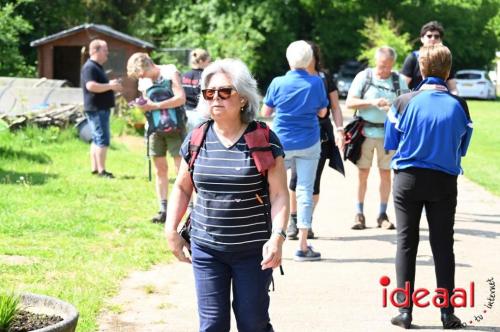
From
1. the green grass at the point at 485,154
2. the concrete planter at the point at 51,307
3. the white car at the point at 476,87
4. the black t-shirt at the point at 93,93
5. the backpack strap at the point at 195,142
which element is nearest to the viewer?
the concrete planter at the point at 51,307

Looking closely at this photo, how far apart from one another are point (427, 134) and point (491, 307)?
1503 mm

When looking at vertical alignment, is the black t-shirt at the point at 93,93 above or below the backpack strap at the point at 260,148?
→ below

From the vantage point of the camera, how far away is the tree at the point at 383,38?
145 ft

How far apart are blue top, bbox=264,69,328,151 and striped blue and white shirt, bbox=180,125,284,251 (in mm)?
3686

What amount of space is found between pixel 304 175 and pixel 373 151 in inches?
66.2

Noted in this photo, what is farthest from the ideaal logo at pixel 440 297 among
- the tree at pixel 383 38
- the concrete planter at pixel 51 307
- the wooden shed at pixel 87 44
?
the tree at pixel 383 38

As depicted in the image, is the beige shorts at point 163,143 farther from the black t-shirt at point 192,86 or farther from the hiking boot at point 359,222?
the hiking boot at point 359,222

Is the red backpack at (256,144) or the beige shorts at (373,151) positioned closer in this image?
the red backpack at (256,144)

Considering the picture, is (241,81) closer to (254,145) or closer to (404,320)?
(254,145)

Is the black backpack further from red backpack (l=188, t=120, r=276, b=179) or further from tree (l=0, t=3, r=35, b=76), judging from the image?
tree (l=0, t=3, r=35, b=76)

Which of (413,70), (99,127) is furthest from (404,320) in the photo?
(99,127)

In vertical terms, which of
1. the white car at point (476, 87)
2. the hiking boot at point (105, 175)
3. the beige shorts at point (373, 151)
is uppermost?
the beige shorts at point (373, 151)

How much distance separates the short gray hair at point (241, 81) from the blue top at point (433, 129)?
5.61 feet

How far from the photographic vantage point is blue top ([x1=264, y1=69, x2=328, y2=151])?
28.2 ft
